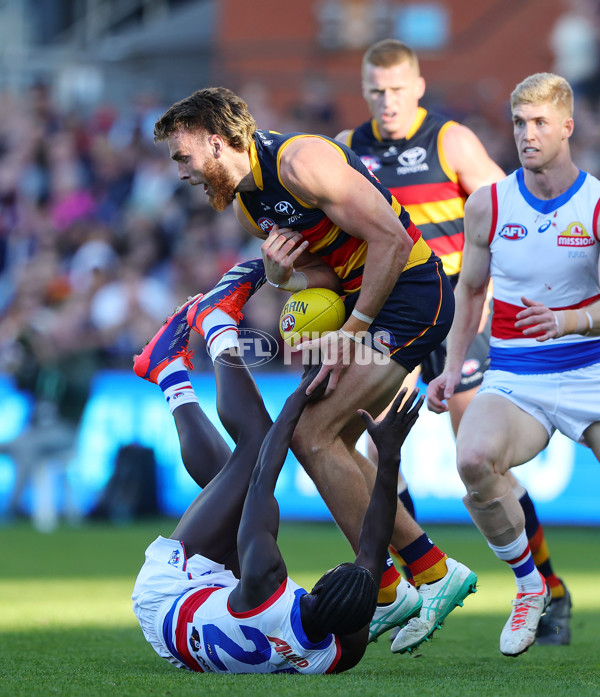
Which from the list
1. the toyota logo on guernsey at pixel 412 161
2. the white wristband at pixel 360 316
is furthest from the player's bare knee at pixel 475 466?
the toyota logo on guernsey at pixel 412 161

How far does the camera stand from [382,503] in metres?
4.59

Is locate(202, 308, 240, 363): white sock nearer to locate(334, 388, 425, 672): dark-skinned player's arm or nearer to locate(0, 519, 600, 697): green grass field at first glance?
locate(334, 388, 425, 672): dark-skinned player's arm

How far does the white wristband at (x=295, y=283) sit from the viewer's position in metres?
5.31

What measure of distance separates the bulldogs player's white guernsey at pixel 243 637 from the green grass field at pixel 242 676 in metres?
0.10

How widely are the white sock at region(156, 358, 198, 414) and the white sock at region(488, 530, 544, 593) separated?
71.0 inches

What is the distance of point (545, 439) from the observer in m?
5.51

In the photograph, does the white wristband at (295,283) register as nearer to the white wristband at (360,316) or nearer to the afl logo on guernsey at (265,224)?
the afl logo on guernsey at (265,224)

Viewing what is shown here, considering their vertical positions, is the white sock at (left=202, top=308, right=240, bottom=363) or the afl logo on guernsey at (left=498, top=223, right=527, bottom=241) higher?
the afl logo on guernsey at (left=498, top=223, right=527, bottom=241)

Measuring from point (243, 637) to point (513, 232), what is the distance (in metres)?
2.45

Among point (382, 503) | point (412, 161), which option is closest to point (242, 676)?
point (382, 503)

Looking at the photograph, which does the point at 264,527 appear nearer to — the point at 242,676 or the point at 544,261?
the point at 242,676

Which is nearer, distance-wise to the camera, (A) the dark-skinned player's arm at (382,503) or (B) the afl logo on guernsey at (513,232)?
(A) the dark-skinned player's arm at (382,503)

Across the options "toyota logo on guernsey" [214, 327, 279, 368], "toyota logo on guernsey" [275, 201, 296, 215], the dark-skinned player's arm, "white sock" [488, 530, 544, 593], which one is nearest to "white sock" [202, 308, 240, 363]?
"toyota logo on guernsey" [214, 327, 279, 368]

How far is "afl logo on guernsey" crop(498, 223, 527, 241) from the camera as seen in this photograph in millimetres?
5531
